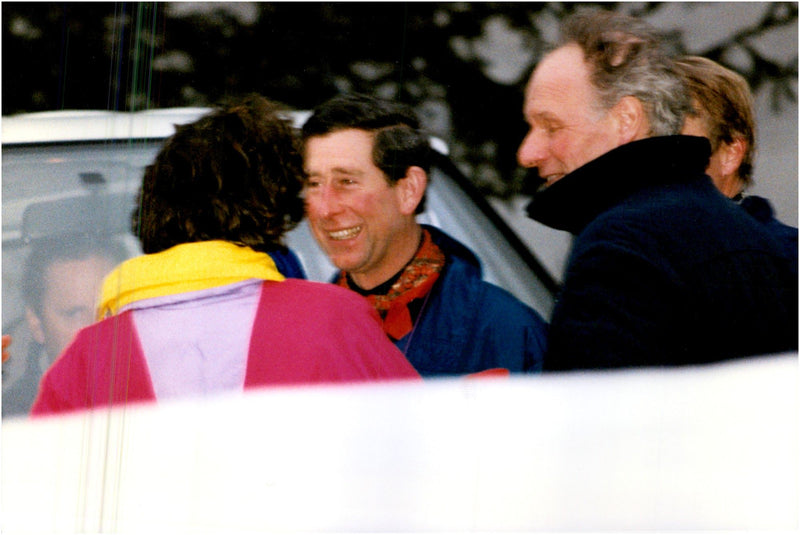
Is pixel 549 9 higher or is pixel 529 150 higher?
pixel 549 9

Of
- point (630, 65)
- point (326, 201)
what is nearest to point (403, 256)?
point (326, 201)

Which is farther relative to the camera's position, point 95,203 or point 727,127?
point 95,203

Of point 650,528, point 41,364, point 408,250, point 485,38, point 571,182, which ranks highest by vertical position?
point 485,38

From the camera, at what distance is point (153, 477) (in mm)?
3021

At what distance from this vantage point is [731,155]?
9.41ft

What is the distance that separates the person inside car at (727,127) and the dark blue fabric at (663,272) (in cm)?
8

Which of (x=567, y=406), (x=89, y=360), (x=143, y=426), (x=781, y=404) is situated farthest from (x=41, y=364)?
(x=781, y=404)

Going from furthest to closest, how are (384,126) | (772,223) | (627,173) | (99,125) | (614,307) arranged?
(99,125) → (384,126) → (772,223) → (627,173) → (614,307)

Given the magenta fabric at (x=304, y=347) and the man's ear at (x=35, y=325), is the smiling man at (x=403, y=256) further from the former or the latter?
the man's ear at (x=35, y=325)

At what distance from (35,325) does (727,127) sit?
7.91ft

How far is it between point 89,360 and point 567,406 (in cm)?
156

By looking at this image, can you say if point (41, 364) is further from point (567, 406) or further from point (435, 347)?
point (567, 406)

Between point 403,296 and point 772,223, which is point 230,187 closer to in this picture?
point 403,296

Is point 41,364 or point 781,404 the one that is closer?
point 781,404
